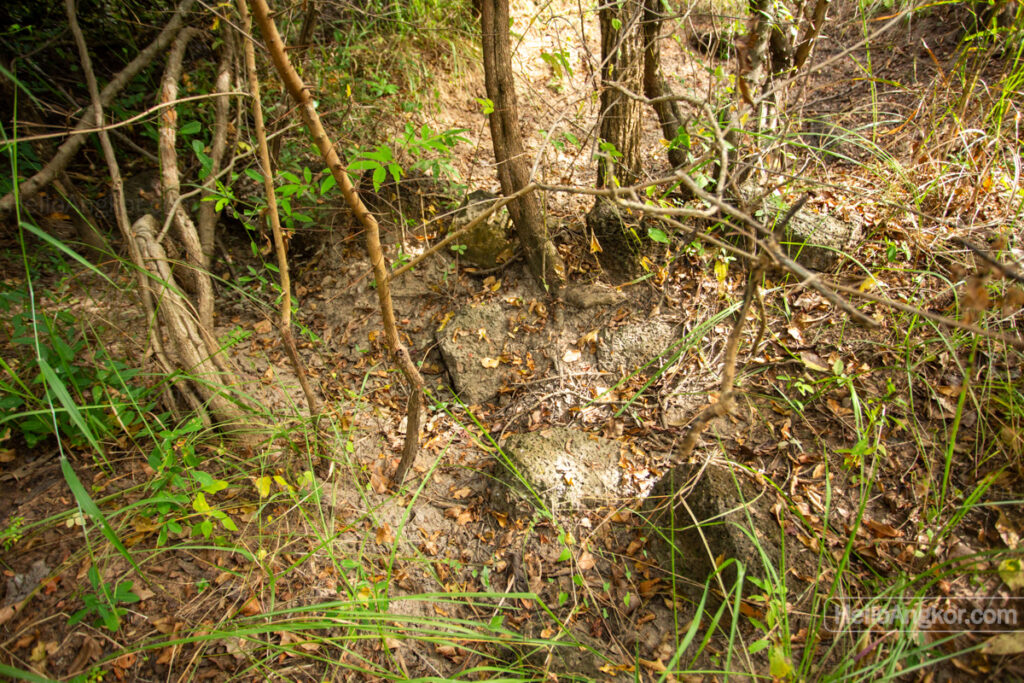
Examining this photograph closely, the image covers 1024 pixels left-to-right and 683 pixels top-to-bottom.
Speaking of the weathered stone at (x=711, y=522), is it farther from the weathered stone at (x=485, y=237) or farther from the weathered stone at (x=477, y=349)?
the weathered stone at (x=485, y=237)

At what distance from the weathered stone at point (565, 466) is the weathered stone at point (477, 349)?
490 mm

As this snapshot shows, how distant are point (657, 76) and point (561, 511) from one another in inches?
108

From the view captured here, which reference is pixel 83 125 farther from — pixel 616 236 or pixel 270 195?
pixel 616 236

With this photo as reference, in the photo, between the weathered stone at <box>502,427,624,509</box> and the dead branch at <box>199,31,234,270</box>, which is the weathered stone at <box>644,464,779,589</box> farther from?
the dead branch at <box>199,31,234,270</box>

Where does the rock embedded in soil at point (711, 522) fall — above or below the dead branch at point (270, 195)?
below

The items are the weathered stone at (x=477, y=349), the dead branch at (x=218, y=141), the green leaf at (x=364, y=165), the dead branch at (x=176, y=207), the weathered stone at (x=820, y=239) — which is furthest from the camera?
the dead branch at (x=218, y=141)

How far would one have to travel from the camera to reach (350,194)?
1.78 meters

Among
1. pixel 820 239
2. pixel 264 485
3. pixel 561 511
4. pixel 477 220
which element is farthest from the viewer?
pixel 820 239

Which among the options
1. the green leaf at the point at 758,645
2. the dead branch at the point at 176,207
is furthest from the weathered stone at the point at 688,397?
the dead branch at the point at 176,207

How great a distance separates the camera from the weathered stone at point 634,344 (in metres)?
2.74

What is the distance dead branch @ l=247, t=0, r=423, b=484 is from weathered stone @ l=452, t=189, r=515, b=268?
1.34m

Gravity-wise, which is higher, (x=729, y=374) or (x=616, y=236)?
(x=729, y=374)

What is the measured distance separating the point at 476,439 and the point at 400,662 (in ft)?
3.50

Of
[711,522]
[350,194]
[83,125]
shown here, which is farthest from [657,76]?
[83,125]
